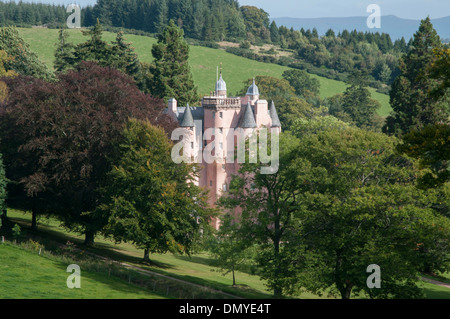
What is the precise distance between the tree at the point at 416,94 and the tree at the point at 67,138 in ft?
115

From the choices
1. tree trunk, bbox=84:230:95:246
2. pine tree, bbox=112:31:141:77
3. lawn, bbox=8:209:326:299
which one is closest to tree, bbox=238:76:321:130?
pine tree, bbox=112:31:141:77

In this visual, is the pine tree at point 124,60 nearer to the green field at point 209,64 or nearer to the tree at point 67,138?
the green field at point 209,64

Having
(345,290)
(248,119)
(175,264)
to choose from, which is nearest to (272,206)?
(345,290)

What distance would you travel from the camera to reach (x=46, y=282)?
4769cm

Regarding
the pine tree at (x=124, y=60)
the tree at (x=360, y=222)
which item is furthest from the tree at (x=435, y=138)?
the pine tree at (x=124, y=60)

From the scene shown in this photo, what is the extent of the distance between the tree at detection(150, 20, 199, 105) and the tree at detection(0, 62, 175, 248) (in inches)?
1884

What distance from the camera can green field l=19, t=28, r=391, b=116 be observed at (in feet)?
566

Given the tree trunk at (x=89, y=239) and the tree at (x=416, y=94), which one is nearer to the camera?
the tree trunk at (x=89, y=239)

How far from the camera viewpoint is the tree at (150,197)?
194ft

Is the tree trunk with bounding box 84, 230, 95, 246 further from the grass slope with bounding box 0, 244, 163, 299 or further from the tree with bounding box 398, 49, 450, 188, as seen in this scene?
the tree with bounding box 398, 49, 450, 188
